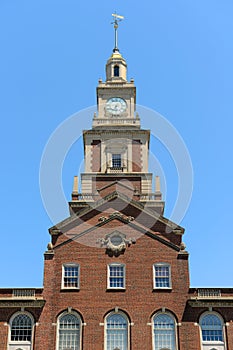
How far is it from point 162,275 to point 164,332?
4302 mm

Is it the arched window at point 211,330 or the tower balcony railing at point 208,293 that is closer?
the arched window at point 211,330

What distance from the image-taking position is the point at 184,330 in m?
40.8

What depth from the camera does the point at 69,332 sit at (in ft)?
134

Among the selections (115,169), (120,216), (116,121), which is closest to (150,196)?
(115,169)

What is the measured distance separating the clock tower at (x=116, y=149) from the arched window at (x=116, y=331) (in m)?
12.6

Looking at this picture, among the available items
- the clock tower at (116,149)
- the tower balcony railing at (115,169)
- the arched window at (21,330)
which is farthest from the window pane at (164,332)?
the tower balcony railing at (115,169)

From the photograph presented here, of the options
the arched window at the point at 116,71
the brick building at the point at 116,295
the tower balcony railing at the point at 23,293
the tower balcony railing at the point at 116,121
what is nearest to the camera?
the brick building at the point at 116,295

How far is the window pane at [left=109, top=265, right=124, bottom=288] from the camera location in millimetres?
42875

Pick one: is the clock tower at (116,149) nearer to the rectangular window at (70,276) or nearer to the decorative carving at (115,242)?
the decorative carving at (115,242)

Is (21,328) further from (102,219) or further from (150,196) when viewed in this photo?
(150,196)

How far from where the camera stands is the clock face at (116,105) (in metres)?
61.2

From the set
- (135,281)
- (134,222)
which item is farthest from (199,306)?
(134,222)

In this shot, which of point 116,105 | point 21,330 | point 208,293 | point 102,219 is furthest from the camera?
point 116,105

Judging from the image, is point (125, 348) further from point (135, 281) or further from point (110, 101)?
point (110, 101)
